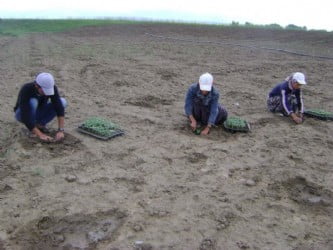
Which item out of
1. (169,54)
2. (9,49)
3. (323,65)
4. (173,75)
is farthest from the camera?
(9,49)

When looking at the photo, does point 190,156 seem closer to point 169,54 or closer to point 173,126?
point 173,126

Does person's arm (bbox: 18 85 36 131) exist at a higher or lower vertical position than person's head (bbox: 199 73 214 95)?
lower

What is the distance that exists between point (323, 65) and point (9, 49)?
11.3 metres

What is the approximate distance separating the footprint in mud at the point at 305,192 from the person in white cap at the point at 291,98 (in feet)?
7.50

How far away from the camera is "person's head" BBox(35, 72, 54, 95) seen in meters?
5.18

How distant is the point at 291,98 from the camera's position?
7309mm

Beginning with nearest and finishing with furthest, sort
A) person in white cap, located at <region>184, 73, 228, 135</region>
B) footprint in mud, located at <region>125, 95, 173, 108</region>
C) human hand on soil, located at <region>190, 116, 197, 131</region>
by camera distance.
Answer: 1. person in white cap, located at <region>184, 73, 228, 135</region>
2. human hand on soil, located at <region>190, 116, 197, 131</region>
3. footprint in mud, located at <region>125, 95, 173, 108</region>

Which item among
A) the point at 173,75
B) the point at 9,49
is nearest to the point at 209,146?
the point at 173,75

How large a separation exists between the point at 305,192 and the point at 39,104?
366 cm

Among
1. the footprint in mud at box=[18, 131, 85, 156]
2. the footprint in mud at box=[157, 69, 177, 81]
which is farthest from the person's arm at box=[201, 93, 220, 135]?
the footprint in mud at box=[157, 69, 177, 81]

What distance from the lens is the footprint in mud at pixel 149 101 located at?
26.1 feet

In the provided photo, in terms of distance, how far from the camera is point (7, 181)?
4.71 metres

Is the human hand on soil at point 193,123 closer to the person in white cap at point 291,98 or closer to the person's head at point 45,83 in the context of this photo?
the person in white cap at point 291,98

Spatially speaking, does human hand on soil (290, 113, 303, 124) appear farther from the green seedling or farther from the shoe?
the shoe
